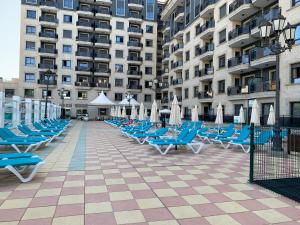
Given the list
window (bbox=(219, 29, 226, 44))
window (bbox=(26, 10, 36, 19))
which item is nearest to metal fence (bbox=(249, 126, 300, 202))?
window (bbox=(219, 29, 226, 44))

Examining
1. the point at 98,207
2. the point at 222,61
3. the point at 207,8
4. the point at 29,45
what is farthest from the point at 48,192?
the point at 29,45

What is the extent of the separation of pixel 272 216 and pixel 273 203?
70 centimetres

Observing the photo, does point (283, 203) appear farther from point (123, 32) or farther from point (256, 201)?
point (123, 32)

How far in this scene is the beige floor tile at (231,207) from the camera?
4.65 metres

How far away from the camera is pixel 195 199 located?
516cm

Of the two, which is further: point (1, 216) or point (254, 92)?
point (254, 92)

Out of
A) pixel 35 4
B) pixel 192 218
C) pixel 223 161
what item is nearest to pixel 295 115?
pixel 223 161

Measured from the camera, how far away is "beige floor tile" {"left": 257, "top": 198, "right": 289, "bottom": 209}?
4895 millimetres

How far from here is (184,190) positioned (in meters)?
5.72

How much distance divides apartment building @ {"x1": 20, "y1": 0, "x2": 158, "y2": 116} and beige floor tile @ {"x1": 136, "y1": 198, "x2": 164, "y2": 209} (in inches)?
1803

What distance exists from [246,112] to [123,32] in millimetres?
34811

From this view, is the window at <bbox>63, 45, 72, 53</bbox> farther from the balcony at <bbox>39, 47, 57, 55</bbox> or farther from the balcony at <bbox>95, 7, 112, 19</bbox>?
the balcony at <bbox>95, 7, 112, 19</bbox>

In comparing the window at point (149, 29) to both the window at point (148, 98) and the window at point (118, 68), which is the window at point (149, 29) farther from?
the window at point (148, 98)

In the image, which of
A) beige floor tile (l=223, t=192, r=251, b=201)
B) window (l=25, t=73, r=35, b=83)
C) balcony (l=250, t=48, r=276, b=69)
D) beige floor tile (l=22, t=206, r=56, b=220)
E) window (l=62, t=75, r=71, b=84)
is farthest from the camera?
window (l=62, t=75, r=71, b=84)
